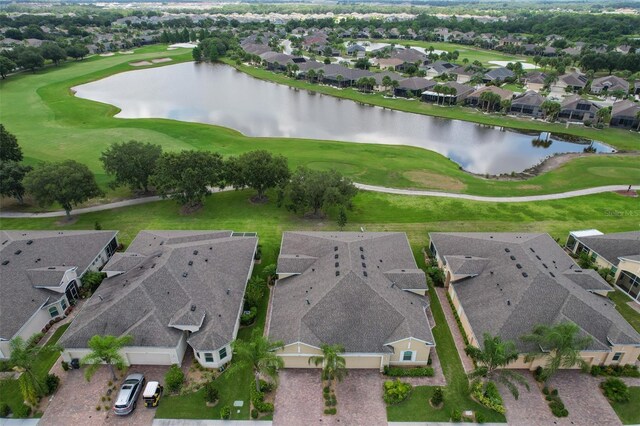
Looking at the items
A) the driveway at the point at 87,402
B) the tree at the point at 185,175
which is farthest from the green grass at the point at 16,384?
the tree at the point at 185,175

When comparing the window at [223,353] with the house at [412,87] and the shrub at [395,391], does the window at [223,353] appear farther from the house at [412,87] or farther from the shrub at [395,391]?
the house at [412,87]

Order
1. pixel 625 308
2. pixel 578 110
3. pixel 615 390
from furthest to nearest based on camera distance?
pixel 578 110 → pixel 625 308 → pixel 615 390

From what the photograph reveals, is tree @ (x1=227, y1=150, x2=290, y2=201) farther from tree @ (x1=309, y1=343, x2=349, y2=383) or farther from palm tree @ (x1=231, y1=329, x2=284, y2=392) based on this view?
palm tree @ (x1=231, y1=329, x2=284, y2=392)

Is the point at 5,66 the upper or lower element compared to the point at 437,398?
upper

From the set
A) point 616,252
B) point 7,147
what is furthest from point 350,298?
point 7,147

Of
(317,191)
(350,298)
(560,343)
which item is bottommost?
(350,298)

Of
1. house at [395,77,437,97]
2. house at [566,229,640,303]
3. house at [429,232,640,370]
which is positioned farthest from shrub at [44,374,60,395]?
house at [395,77,437,97]

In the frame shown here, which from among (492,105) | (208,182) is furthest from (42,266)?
(492,105)

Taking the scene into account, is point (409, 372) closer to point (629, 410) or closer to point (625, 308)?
point (629, 410)

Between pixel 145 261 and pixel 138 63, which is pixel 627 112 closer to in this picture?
pixel 145 261
